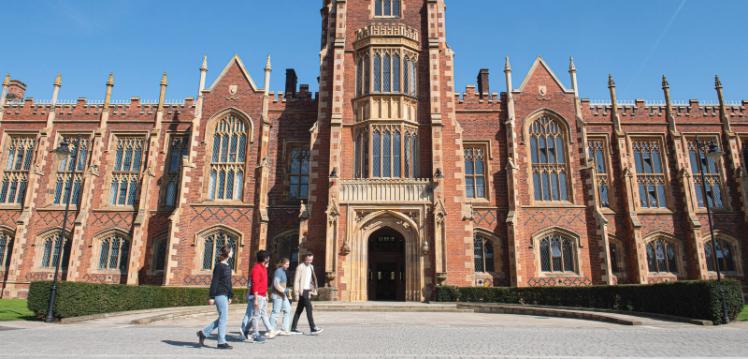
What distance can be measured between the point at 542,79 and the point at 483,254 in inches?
468

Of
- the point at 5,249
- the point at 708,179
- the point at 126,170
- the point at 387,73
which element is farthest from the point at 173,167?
the point at 708,179

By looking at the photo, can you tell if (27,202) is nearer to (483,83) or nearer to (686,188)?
(483,83)

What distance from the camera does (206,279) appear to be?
83.7 ft

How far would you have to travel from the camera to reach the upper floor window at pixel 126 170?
28.5 metres

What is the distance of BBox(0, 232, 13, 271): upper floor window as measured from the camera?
27625 millimetres

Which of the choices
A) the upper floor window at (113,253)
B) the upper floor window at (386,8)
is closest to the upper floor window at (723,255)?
the upper floor window at (386,8)

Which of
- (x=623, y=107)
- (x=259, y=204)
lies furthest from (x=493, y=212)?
(x=259, y=204)

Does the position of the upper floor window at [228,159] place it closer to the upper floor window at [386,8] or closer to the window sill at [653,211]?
the upper floor window at [386,8]

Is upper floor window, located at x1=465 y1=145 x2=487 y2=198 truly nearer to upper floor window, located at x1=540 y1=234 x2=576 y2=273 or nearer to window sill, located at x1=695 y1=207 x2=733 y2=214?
upper floor window, located at x1=540 y1=234 x2=576 y2=273

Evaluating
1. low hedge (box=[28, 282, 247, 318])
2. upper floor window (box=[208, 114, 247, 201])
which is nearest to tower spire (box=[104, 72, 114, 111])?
upper floor window (box=[208, 114, 247, 201])

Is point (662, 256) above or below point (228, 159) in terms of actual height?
below

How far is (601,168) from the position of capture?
28.5 metres

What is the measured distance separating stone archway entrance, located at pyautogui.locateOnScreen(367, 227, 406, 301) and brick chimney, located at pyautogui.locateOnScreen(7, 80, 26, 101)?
91.9ft

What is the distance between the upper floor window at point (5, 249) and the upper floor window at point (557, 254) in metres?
31.6
